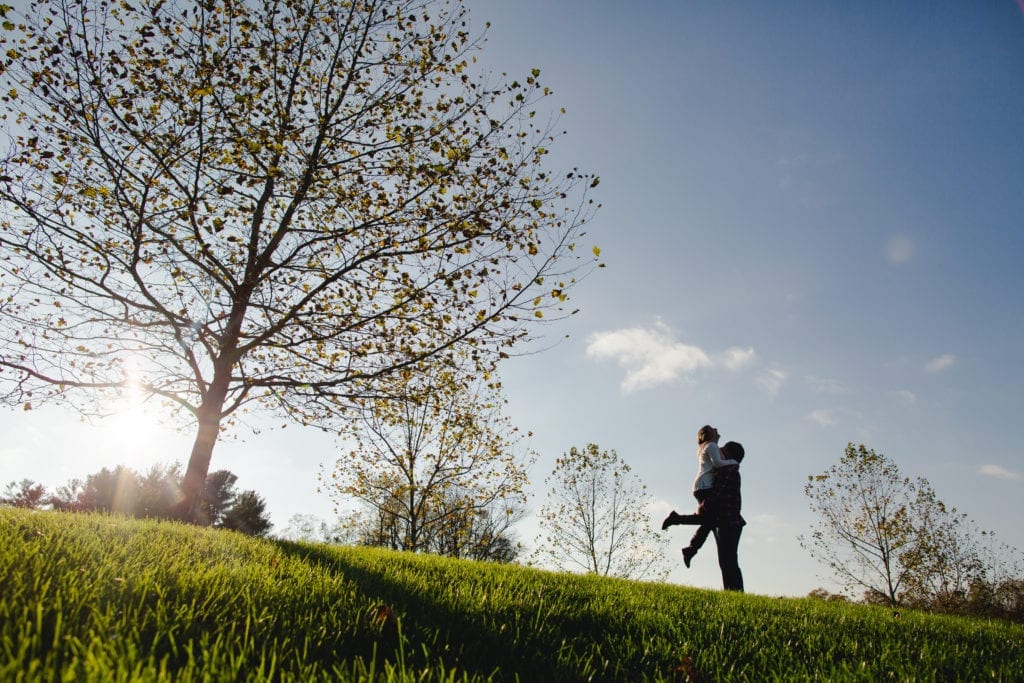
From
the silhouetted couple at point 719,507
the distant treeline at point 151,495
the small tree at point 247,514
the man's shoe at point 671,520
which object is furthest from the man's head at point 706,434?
the small tree at point 247,514

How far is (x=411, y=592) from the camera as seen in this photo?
337cm

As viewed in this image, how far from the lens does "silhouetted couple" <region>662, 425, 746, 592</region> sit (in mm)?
7414

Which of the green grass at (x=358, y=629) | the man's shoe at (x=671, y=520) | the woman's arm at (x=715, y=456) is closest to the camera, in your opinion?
the green grass at (x=358, y=629)

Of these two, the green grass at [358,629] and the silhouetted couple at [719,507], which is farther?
the silhouetted couple at [719,507]

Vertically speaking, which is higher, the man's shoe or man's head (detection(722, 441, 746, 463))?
man's head (detection(722, 441, 746, 463))

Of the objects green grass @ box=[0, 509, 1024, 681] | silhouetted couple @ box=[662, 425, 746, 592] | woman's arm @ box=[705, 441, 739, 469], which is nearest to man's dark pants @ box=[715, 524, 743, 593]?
silhouetted couple @ box=[662, 425, 746, 592]

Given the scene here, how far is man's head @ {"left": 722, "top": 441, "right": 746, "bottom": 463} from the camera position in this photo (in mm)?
7832

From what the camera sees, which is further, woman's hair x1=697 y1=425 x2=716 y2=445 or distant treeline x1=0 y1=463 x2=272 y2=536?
distant treeline x1=0 y1=463 x2=272 y2=536

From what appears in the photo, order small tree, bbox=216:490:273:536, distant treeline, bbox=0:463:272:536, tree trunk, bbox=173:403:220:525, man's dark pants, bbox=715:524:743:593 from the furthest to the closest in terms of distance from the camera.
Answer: small tree, bbox=216:490:273:536 → distant treeline, bbox=0:463:272:536 → tree trunk, bbox=173:403:220:525 → man's dark pants, bbox=715:524:743:593

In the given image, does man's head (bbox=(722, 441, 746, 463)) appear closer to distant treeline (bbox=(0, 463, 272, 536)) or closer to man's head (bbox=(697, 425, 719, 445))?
man's head (bbox=(697, 425, 719, 445))

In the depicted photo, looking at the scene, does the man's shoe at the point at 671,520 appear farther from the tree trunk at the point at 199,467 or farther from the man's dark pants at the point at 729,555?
the tree trunk at the point at 199,467

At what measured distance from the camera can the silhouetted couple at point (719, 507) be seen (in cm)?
741

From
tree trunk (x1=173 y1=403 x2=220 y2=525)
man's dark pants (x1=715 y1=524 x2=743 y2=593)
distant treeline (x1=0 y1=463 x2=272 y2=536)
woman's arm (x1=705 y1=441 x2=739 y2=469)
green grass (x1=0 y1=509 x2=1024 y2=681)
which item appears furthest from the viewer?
distant treeline (x1=0 y1=463 x2=272 y2=536)

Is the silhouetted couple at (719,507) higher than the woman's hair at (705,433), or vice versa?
the woman's hair at (705,433)
